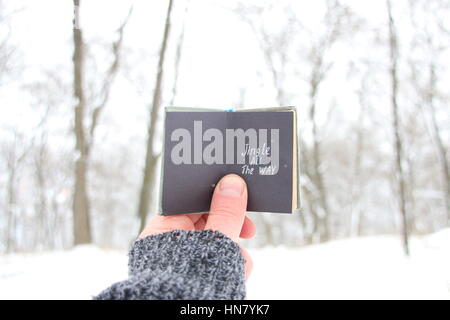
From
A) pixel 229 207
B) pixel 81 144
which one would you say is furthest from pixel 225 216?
pixel 81 144

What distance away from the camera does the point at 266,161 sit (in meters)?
0.76

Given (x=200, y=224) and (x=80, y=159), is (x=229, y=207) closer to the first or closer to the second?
(x=200, y=224)

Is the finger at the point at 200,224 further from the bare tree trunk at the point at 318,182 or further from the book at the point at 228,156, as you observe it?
the bare tree trunk at the point at 318,182

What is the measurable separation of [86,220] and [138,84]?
171 centimetres

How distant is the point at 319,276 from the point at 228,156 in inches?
50.7

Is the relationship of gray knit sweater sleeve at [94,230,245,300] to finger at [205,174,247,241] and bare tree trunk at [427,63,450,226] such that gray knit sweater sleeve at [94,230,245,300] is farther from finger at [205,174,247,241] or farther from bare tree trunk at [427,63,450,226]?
bare tree trunk at [427,63,450,226]

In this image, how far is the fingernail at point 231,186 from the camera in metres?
0.72

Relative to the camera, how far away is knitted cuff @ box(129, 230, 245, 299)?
0.56 meters

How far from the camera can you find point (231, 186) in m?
0.72

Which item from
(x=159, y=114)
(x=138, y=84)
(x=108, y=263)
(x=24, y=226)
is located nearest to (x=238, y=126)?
(x=108, y=263)

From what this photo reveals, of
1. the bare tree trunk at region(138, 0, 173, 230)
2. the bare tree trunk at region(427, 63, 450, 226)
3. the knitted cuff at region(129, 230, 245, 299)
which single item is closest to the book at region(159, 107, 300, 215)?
the knitted cuff at region(129, 230, 245, 299)

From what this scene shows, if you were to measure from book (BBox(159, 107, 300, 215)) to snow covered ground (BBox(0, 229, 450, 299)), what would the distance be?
2.28 ft

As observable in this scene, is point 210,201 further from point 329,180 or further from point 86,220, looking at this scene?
point 329,180

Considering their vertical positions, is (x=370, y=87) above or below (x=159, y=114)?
above
